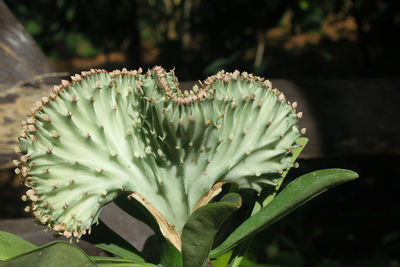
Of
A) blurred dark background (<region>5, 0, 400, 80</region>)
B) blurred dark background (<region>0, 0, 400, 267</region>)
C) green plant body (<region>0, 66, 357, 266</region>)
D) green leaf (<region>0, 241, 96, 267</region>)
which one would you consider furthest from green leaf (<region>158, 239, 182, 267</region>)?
blurred dark background (<region>5, 0, 400, 80</region>)

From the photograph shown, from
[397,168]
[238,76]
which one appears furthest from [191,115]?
[397,168]

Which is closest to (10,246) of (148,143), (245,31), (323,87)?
(148,143)

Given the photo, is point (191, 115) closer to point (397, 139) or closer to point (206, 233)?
point (206, 233)

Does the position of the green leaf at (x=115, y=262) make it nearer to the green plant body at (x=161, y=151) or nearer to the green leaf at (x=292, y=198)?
the green plant body at (x=161, y=151)

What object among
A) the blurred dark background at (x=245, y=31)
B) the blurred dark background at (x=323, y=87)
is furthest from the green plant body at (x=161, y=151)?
the blurred dark background at (x=245, y=31)

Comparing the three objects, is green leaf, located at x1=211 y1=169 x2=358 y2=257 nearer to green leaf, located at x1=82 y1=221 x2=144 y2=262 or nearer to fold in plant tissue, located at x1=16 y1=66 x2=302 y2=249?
fold in plant tissue, located at x1=16 y1=66 x2=302 y2=249

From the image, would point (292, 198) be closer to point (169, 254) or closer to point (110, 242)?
point (169, 254)
